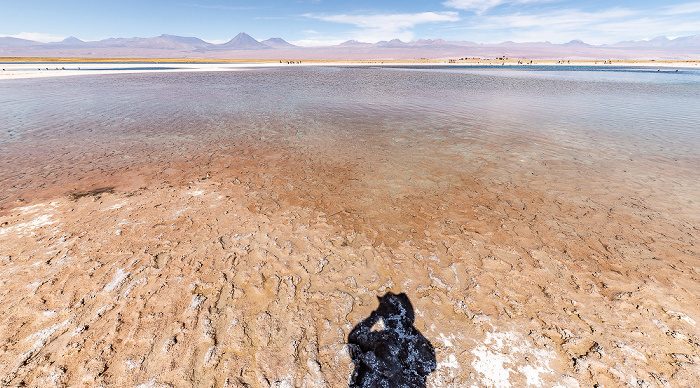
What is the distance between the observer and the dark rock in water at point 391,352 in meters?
3.91

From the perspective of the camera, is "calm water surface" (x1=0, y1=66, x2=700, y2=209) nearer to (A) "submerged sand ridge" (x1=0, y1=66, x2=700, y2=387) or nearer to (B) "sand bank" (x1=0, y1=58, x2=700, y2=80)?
(A) "submerged sand ridge" (x1=0, y1=66, x2=700, y2=387)

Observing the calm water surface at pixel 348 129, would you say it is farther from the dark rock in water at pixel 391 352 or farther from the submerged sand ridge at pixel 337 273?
the dark rock in water at pixel 391 352

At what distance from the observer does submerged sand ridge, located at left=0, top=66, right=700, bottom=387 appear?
404 cm

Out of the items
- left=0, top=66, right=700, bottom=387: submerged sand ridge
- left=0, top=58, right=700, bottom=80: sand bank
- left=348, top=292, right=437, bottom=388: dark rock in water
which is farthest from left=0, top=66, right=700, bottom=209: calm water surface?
left=0, top=58, right=700, bottom=80: sand bank

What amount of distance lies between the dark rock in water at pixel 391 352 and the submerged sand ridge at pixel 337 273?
17 cm

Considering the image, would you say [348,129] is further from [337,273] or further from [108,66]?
Answer: [108,66]

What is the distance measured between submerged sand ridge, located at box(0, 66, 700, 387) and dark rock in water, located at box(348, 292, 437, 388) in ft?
0.56

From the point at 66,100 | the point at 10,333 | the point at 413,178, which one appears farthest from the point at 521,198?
the point at 66,100

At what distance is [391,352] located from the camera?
4.27 metres

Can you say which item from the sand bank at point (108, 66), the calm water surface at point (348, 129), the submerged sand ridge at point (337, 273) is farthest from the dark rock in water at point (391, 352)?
the sand bank at point (108, 66)

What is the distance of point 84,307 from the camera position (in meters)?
4.77

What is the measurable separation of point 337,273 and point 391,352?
1.88 m

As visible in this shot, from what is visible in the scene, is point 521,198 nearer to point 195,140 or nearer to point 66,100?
point 195,140

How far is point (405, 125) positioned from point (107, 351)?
54.7ft
